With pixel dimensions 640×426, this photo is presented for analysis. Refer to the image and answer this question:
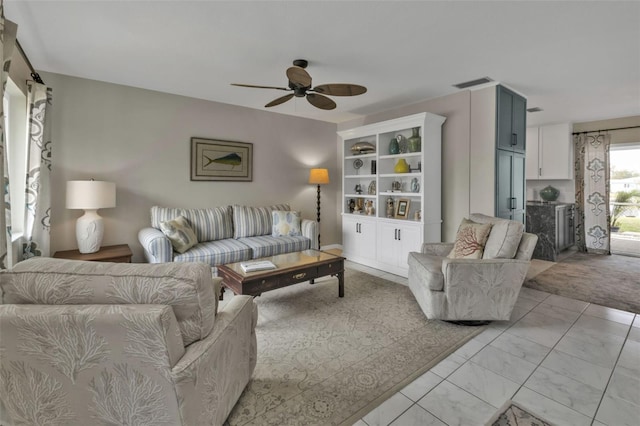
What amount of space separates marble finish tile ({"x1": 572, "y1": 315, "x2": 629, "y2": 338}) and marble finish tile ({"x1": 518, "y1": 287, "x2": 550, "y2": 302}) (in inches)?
19.7

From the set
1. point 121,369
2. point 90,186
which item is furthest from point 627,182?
point 90,186

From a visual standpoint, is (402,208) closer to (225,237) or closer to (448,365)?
(225,237)

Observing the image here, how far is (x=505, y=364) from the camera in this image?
2.18m

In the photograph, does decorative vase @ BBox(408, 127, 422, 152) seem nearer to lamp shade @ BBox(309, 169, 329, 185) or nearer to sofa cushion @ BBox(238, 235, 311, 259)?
lamp shade @ BBox(309, 169, 329, 185)

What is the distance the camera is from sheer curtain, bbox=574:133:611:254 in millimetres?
5637

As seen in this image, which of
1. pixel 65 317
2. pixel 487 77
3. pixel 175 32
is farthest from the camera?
pixel 487 77

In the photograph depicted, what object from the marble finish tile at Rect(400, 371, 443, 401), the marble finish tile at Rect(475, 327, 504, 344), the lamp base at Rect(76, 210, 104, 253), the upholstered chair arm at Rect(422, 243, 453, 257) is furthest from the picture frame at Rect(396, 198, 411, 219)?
the lamp base at Rect(76, 210, 104, 253)

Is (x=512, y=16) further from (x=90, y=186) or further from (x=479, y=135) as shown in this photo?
(x=90, y=186)

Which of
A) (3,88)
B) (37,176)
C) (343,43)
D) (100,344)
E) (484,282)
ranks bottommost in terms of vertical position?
(484,282)

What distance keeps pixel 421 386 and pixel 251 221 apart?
124 inches

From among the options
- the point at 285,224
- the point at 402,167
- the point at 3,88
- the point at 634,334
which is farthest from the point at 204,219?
the point at 634,334

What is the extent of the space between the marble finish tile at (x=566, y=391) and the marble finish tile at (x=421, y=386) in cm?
57

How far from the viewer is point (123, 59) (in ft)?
10.1

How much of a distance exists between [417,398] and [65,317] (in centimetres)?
181
